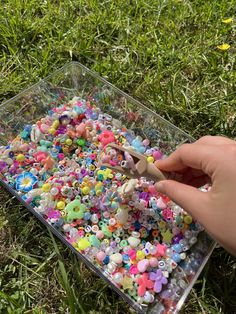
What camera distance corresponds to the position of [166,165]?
1.17 metres

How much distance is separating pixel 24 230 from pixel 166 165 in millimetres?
462

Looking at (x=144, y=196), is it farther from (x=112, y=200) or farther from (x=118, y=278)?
(x=118, y=278)

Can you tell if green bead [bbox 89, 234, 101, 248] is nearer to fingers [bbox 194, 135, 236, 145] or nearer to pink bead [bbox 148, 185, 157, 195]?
pink bead [bbox 148, 185, 157, 195]

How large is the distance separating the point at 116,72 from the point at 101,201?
1.79ft

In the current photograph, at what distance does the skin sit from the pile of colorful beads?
8.3 inches

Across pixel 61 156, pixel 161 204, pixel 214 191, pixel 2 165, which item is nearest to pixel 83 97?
pixel 61 156

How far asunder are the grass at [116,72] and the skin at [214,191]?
1.07ft

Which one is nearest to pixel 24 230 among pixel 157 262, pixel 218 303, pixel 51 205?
pixel 51 205

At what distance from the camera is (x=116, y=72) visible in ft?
5.32

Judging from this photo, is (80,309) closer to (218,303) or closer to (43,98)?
(218,303)

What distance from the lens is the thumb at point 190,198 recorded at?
954 millimetres

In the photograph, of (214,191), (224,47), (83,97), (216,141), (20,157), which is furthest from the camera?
(224,47)

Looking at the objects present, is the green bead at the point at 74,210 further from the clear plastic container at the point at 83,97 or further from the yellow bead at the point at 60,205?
the clear plastic container at the point at 83,97

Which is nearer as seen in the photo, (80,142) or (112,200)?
(112,200)
